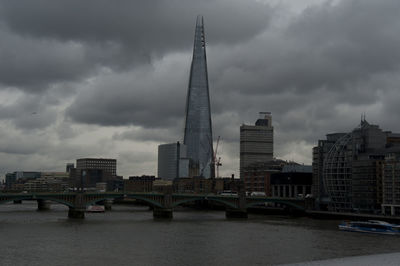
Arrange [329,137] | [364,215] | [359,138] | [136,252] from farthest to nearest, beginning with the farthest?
[329,137] < [359,138] < [364,215] < [136,252]

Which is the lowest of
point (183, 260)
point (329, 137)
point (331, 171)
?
point (183, 260)

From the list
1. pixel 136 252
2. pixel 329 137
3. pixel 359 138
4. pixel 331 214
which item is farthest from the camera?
pixel 329 137

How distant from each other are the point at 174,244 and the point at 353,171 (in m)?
71.8

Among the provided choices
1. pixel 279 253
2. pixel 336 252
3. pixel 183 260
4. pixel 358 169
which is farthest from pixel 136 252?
pixel 358 169

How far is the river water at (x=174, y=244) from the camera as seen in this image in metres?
59.6

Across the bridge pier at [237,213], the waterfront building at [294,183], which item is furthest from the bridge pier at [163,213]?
the waterfront building at [294,183]

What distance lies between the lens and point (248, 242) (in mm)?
75250

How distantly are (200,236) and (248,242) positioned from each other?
9.67m

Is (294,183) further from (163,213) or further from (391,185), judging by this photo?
(163,213)

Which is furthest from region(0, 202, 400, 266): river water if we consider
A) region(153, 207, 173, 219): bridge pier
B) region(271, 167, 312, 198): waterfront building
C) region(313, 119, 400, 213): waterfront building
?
region(271, 167, 312, 198): waterfront building

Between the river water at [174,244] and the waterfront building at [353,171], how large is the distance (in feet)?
106

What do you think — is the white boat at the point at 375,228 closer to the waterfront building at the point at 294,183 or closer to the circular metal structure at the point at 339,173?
the circular metal structure at the point at 339,173

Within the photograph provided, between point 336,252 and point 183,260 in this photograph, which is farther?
point 336,252

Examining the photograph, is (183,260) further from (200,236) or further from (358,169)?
(358,169)
